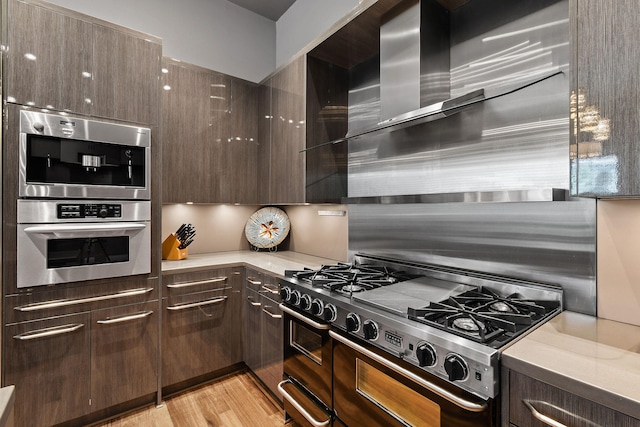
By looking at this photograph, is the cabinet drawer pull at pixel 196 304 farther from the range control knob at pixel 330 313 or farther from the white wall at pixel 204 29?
the white wall at pixel 204 29

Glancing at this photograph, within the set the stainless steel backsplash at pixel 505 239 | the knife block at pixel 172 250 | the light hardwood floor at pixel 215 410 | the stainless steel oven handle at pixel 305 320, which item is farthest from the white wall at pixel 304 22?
the light hardwood floor at pixel 215 410

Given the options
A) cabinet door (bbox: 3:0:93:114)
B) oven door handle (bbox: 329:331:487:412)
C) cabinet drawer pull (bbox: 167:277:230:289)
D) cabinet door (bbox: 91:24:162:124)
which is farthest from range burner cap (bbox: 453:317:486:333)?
cabinet door (bbox: 3:0:93:114)

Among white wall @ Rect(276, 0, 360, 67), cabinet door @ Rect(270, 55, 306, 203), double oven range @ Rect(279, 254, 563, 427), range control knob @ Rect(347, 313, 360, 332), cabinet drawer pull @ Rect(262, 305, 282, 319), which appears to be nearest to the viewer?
double oven range @ Rect(279, 254, 563, 427)

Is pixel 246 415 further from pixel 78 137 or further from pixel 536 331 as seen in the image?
pixel 78 137

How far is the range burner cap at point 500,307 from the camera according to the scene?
123cm

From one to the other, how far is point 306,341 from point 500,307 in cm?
100

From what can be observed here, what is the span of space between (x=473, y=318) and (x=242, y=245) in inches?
100

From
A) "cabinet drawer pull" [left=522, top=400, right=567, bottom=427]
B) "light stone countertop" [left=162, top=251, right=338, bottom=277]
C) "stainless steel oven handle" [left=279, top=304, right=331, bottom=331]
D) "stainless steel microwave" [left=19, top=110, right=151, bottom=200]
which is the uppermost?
"stainless steel microwave" [left=19, top=110, right=151, bottom=200]

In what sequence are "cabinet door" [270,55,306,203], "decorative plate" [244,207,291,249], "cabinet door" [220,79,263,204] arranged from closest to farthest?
"cabinet door" [270,55,306,203] < "cabinet door" [220,79,263,204] < "decorative plate" [244,207,291,249]

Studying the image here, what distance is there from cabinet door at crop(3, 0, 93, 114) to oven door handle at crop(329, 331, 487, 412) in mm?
2064

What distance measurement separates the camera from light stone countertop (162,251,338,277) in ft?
7.44

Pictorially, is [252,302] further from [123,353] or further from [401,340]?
[401,340]

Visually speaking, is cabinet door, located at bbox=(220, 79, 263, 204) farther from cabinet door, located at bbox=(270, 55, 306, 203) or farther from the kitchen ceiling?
the kitchen ceiling

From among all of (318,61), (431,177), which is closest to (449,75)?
(431,177)
